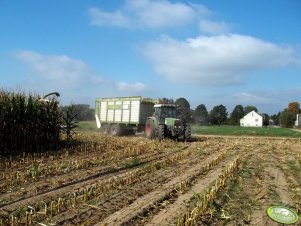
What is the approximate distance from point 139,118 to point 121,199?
1716cm

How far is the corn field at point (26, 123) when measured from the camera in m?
13.6

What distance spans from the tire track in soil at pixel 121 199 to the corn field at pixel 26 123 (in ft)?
20.2

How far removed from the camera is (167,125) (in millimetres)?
21500

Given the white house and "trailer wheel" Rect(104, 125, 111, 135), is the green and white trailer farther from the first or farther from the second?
the white house

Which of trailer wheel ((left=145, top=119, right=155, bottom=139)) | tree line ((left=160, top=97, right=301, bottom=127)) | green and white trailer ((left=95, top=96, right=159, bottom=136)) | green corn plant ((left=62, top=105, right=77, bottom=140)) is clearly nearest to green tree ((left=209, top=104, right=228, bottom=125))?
tree line ((left=160, top=97, right=301, bottom=127))

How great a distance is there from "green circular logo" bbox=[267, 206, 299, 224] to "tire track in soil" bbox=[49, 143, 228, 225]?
8.39 ft

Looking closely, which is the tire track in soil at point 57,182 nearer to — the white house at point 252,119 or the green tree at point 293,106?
the white house at point 252,119

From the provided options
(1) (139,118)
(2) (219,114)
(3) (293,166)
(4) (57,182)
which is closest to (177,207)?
(4) (57,182)

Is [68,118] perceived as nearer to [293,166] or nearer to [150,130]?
Answer: [150,130]

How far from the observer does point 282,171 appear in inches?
453

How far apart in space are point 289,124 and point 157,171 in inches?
3346

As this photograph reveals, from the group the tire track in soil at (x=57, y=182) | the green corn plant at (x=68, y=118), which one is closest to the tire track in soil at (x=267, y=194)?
the tire track in soil at (x=57, y=182)

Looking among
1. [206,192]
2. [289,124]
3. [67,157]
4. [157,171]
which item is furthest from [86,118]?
[289,124]

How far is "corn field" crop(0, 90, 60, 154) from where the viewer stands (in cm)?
1362
